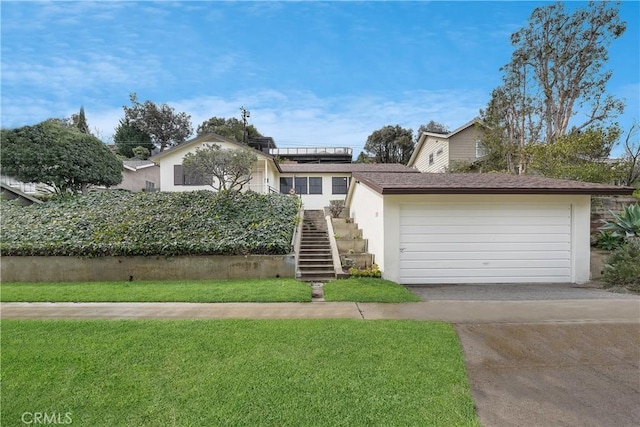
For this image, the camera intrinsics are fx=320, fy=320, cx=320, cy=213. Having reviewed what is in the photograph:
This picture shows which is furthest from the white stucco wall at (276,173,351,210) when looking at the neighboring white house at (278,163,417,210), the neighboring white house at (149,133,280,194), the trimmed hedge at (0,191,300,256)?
the trimmed hedge at (0,191,300,256)

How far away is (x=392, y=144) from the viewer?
4275cm

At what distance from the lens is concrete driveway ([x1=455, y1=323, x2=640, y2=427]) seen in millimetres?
2914

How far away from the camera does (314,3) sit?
358 inches

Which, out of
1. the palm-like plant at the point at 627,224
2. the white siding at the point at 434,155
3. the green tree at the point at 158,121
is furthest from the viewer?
the green tree at the point at 158,121

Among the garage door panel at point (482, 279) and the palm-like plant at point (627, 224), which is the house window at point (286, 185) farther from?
the palm-like plant at point (627, 224)

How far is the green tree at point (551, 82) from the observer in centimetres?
1719

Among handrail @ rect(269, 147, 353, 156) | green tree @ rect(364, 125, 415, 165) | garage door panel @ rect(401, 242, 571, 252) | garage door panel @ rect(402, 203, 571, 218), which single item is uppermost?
green tree @ rect(364, 125, 415, 165)

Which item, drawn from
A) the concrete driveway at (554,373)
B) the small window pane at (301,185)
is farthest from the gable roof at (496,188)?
the small window pane at (301,185)

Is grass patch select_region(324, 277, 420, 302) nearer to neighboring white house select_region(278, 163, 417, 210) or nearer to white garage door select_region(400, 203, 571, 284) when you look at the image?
white garage door select_region(400, 203, 571, 284)

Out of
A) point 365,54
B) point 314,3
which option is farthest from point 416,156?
point 314,3

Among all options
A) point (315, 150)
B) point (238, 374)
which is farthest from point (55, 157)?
point (315, 150)

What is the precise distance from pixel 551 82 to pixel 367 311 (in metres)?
20.0

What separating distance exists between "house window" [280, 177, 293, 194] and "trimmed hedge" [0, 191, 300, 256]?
9.73 m

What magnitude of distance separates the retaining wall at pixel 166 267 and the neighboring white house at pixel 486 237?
2.98 m
